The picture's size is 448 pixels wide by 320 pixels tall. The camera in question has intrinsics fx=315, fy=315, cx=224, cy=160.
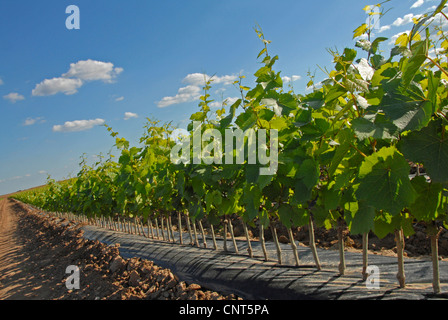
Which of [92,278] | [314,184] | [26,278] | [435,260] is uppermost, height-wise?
[314,184]

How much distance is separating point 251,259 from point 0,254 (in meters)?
9.37

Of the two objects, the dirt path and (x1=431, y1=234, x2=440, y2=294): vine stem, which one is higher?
(x1=431, y1=234, x2=440, y2=294): vine stem

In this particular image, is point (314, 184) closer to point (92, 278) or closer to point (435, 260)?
point (435, 260)

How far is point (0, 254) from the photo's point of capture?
9500mm

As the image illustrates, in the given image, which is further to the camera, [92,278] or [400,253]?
[92,278]

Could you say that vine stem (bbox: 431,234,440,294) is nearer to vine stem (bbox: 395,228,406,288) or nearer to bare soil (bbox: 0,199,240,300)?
vine stem (bbox: 395,228,406,288)

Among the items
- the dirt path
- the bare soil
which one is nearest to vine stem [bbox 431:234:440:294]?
the bare soil

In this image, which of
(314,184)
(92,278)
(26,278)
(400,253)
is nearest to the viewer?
(314,184)

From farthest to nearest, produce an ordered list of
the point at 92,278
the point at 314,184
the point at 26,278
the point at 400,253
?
1. the point at 26,278
2. the point at 92,278
3. the point at 400,253
4. the point at 314,184

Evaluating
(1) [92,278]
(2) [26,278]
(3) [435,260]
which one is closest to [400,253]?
(3) [435,260]
